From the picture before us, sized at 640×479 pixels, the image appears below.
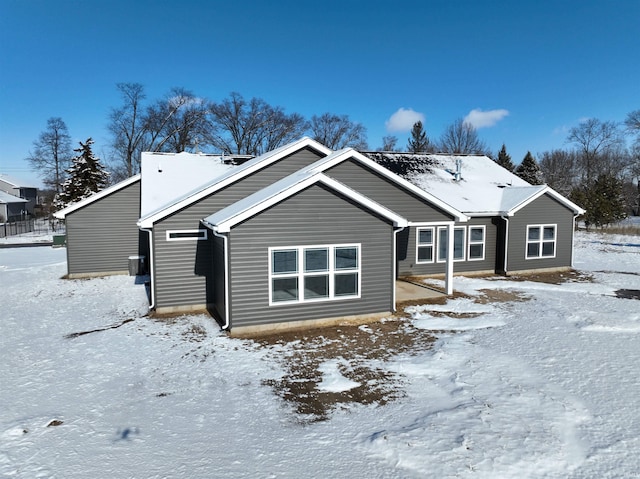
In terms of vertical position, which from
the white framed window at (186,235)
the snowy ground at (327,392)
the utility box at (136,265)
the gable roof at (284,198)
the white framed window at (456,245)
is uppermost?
the gable roof at (284,198)

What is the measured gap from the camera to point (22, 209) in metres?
55.7

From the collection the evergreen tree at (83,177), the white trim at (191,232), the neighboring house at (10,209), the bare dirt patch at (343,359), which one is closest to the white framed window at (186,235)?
the white trim at (191,232)

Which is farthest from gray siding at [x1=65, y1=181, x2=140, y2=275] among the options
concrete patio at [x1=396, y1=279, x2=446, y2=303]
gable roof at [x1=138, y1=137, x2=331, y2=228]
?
concrete patio at [x1=396, y1=279, x2=446, y2=303]

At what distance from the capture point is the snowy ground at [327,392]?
4.99 metres

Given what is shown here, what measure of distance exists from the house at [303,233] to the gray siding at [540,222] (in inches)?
1.9

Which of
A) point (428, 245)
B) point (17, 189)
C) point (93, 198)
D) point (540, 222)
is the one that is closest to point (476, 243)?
point (428, 245)

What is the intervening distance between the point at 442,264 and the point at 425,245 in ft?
3.81

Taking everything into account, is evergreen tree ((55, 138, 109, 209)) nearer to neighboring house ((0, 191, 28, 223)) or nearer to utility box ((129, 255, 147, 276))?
neighboring house ((0, 191, 28, 223))

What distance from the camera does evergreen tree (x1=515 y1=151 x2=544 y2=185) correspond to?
45.6 metres

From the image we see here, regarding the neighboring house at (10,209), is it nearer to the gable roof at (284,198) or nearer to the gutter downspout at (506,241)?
the gable roof at (284,198)

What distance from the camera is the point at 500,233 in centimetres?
1803

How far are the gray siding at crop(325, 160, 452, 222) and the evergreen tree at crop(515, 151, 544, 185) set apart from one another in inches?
1439

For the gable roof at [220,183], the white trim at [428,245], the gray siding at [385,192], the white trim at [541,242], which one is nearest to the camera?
the gable roof at [220,183]

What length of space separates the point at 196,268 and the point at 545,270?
49.4 ft
